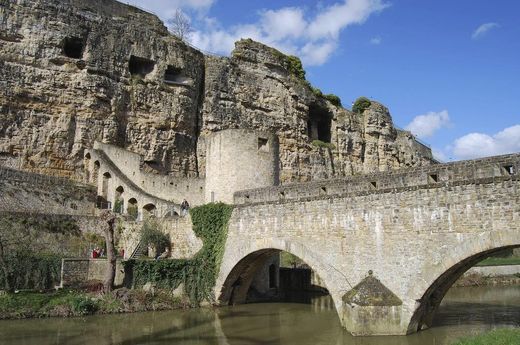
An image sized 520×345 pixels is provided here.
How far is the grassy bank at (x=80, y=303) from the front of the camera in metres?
15.1

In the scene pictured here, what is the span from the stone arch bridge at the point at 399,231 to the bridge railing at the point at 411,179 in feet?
0.08

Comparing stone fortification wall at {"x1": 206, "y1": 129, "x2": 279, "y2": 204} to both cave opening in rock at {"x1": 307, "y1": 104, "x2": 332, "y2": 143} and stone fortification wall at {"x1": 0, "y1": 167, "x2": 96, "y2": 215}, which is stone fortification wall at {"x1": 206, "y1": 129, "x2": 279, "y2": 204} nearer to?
stone fortification wall at {"x1": 0, "y1": 167, "x2": 96, "y2": 215}

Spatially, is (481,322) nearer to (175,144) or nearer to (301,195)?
(301,195)

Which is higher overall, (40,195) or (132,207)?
(40,195)

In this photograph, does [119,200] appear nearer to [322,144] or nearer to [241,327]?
[241,327]

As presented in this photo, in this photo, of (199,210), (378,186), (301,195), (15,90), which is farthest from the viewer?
(15,90)

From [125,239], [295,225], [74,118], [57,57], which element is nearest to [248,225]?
[295,225]

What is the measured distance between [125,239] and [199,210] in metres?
4.92

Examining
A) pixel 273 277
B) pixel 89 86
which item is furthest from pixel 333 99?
pixel 273 277

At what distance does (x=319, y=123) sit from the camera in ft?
144

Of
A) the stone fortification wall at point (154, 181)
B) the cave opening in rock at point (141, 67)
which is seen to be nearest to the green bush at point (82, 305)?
the stone fortification wall at point (154, 181)

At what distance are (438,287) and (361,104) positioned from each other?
3539cm

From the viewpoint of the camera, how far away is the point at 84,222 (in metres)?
20.8

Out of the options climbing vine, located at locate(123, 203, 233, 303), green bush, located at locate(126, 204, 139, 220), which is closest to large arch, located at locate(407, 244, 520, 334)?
climbing vine, located at locate(123, 203, 233, 303)
